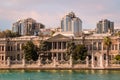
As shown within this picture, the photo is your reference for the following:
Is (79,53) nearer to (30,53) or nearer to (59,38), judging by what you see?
(30,53)

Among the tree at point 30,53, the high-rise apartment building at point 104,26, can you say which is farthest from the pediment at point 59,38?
the high-rise apartment building at point 104,26

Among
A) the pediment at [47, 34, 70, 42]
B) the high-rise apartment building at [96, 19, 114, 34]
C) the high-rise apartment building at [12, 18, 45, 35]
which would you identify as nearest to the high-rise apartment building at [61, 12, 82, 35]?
the high-rise apartment building at [96, 19, 114, 34]

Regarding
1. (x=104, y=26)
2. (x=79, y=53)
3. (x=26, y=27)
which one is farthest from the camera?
(x=26, y=27)

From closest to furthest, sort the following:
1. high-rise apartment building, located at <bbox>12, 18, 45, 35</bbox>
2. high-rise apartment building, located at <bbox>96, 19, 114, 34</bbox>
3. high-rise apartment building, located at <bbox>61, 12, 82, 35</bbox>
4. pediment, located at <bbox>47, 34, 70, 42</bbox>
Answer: pediment, located at <bbox>47, 34, 70, 42</bbox>, high-rise apartment building, located at <bbox>61, 12, 82, 35</bbox>, high-rise apartment building, located at <bbox>96, 19, 114, 34</bbox>, high-rise apartment building, located at <bbox>12, 18, 45, 35</bbox>

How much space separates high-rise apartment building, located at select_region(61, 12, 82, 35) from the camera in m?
165

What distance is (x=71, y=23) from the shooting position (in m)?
170

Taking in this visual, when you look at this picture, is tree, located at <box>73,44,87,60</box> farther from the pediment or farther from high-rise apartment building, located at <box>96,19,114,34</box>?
high-rise apartment building, located at <box>96,19,114,34</box>

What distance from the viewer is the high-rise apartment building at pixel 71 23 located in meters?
165

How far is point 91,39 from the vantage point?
355 ft

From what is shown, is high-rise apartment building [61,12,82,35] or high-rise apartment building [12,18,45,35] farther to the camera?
high-rise apartment building [12,18,45,35]

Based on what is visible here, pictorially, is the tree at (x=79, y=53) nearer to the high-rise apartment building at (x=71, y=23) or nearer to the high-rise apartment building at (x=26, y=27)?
the high-rise apartment building at (x=71, y=23)

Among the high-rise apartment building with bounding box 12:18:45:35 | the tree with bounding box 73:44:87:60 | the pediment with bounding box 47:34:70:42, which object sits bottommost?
the tree with bounding box 73:44:87:60

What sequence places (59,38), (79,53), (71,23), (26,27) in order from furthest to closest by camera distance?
(26,27) → (71,23) → (59,38) → (79,53)

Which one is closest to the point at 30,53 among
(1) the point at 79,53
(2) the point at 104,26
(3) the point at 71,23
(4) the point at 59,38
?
(1) the point at 79,53
